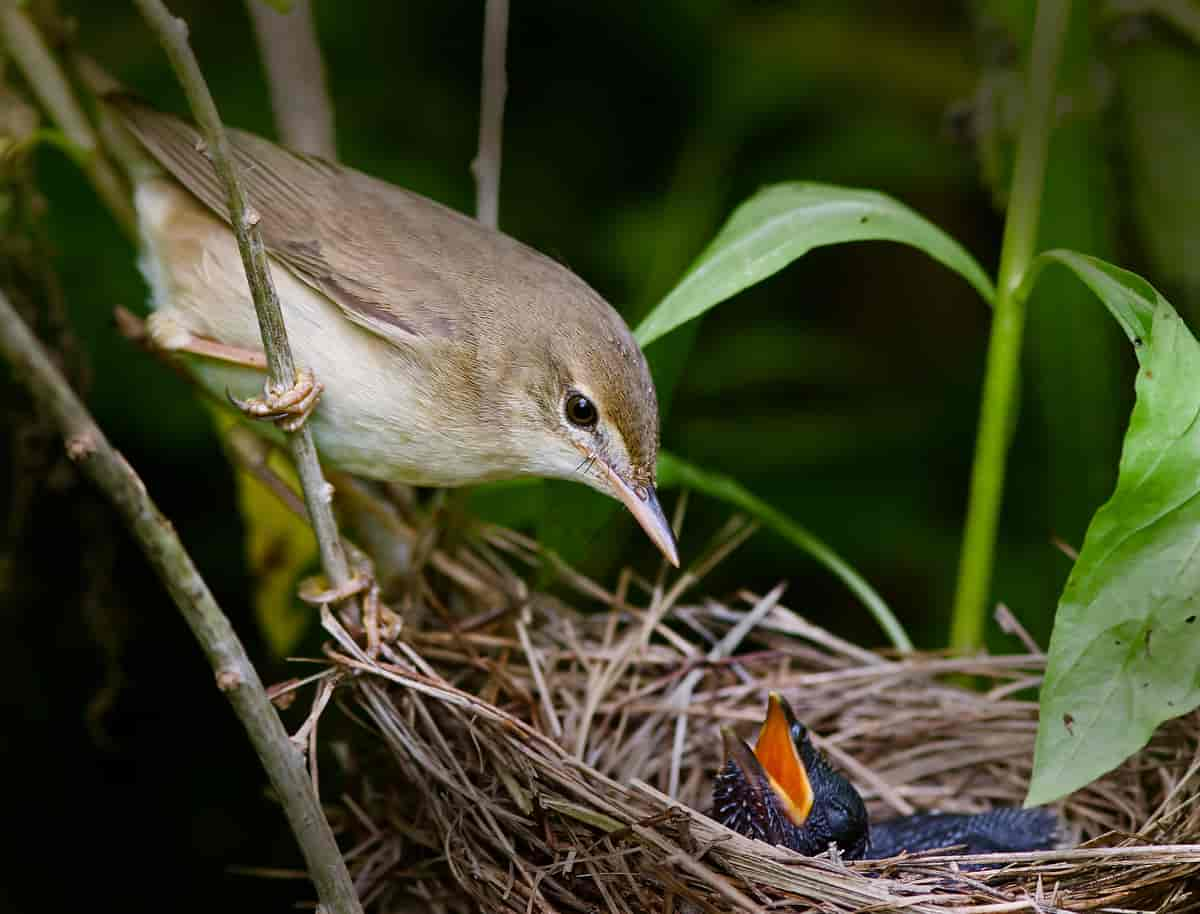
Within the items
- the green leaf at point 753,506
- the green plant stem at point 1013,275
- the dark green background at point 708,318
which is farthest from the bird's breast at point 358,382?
the green plant stem at point 1013,275

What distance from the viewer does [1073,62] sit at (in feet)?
8.21

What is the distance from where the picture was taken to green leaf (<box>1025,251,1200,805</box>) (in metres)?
1.72

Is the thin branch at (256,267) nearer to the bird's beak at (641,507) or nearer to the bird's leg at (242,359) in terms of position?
the bird's leg at (242,359)

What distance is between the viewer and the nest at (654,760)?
186 cm

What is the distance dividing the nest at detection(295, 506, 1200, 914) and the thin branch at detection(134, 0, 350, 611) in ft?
0.67

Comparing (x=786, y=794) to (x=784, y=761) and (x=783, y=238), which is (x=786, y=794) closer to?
(x=784, y=761)

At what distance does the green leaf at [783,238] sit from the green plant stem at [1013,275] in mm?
63

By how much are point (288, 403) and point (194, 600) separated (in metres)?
0.43

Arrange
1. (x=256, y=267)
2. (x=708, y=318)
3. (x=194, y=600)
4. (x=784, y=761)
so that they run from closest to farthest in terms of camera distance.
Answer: (x=194, y=600)
(x=256, y=267)
(x=784, y=761)
(x=708, y=318)

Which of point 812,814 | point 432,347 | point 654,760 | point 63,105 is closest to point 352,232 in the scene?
point 432,347

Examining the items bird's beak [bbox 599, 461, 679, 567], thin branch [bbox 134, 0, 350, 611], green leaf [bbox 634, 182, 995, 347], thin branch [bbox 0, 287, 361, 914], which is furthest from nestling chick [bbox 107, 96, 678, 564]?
thin branch [bbox 0, 287, 361, 914]

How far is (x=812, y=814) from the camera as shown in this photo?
7.26ft

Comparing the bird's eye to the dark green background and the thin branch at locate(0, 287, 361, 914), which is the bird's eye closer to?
the dark green background

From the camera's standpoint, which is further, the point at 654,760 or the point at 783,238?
the point at 654,760
